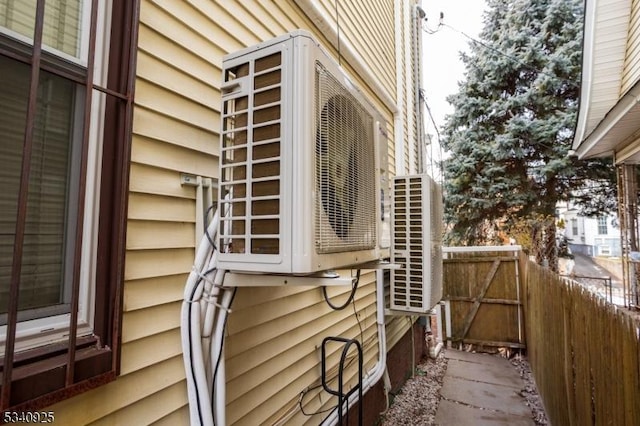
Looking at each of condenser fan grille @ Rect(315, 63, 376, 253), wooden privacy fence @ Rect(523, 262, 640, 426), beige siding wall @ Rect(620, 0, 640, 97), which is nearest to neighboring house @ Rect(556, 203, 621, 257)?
beige siding wall @ Rect(620, 0, 640, 97)

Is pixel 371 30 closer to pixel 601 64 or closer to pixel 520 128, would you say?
pixel 601 64

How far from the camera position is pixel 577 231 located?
25.3 metres

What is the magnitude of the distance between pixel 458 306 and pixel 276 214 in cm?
639

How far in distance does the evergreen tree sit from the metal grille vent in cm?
970

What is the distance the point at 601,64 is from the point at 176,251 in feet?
23.9

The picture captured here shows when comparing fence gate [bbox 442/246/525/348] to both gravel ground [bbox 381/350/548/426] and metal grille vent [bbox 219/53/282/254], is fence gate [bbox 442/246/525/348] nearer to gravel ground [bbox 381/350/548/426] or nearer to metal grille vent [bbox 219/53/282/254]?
gravel ground [bbox 381/350/548/426]

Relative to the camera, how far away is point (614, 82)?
586 cm

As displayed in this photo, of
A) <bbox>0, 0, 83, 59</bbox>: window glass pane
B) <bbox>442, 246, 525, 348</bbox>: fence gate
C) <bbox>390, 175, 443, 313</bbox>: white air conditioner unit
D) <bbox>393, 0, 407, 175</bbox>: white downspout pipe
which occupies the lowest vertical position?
<bbox>442, 246, 525, 348</bbox>: fence gate

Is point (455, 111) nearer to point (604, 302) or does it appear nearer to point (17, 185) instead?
point (604, 302)

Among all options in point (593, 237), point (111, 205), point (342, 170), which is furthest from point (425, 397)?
point (593, 237)

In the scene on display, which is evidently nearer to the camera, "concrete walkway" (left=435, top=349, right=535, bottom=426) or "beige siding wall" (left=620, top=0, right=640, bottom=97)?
"concrete walkway" (left=435, top=349, right=535, bottom=426)

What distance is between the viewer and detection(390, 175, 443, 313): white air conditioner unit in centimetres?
363

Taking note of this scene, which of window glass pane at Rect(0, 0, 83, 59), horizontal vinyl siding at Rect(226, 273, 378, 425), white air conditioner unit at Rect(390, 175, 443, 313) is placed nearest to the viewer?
window glass pane at Rect(0, 0, 83, 59)

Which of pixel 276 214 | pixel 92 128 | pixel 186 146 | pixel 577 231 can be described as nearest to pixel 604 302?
pixel 276 214
